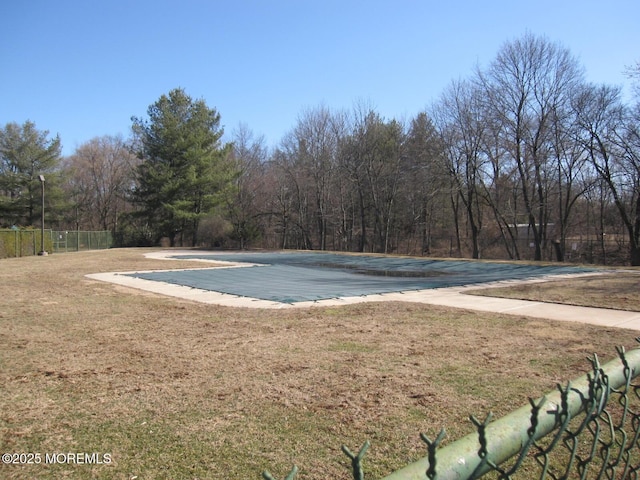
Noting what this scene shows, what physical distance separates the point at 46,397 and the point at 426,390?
310 cm

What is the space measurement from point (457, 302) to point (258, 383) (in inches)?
237

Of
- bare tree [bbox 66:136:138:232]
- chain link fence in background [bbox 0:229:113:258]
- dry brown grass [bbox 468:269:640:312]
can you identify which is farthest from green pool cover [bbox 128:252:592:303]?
bare tree [bbox 66:136:138:232]

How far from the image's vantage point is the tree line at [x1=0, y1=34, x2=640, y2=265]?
2728 cm

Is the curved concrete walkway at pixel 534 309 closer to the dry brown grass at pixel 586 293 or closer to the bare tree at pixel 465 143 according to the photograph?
the dry brown grass at pixel 586 293

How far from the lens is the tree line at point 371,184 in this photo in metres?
27.3

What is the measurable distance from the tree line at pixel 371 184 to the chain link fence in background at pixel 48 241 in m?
3.62

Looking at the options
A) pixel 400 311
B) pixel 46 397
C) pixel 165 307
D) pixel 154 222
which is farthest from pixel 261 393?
pixel 154 222

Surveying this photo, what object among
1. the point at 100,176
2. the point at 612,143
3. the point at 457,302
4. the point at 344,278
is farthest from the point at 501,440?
the point at 100,176

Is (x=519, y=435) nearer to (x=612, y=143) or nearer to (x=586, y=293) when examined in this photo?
(x=586, y=293)

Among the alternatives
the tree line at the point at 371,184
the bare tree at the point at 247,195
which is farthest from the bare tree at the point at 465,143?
the bare tree at the point at 247,195

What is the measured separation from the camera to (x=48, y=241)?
28.5m

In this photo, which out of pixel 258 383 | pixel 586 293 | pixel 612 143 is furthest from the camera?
pixel 612 143

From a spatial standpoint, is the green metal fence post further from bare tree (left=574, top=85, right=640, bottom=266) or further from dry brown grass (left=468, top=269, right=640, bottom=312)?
bare tree (left=574, top=85, right=640, bottom=266)

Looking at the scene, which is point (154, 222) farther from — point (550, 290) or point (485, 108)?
point (550, 290)
